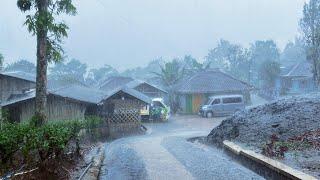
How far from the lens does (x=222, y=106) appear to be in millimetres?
45906

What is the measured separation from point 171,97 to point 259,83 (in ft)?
113

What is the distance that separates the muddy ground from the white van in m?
21.7

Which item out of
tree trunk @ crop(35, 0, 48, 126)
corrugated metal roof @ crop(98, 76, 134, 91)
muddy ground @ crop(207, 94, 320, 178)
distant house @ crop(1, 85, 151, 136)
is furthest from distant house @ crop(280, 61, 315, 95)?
tree trunk @ crop(35, 0, 48, 126)

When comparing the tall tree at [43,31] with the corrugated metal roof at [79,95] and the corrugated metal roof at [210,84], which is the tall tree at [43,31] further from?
the corrugated metal roof at [210,84]

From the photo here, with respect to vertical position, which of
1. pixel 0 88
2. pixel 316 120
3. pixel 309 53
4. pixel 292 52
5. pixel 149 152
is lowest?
pixel 149 152

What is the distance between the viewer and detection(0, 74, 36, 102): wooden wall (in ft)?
110

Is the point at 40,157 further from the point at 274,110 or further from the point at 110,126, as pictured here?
the point at 110,126

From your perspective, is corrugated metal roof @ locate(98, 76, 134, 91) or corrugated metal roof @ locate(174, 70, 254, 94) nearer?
corrugated metal roof @ locate(174, 70, 254, 94)

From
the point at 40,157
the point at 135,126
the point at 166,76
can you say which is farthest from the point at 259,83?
the point at 40,157

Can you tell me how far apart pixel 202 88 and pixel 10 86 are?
2345 centimetres

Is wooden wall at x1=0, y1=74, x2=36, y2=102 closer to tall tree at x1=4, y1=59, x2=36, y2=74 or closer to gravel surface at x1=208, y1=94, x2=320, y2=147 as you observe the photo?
gravel surface at x1=208, y1=94, x2=320, y2=147

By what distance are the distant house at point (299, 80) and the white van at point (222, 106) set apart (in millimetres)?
15538

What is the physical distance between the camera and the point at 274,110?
866 inches

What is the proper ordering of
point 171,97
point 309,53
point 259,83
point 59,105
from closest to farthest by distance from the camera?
point 59,105 < point 309,53 < point 171,97 < point 259,83
